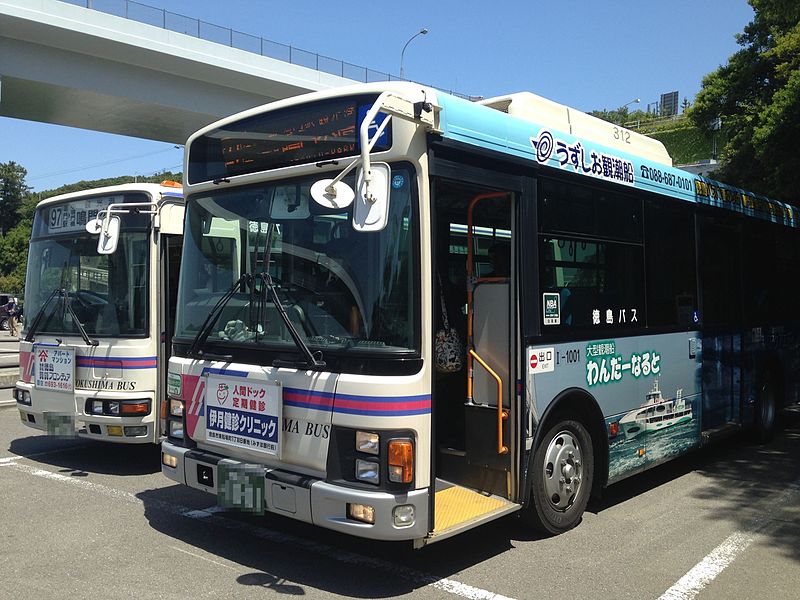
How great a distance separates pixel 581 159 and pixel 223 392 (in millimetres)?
3265

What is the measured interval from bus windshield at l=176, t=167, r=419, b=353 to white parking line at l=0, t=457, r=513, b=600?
1553 mm

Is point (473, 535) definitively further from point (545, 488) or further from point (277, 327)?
point (277, 327)

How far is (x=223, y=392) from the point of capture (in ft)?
16.3

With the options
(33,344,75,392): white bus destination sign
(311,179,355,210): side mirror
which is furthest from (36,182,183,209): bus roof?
(311,179,355,210): side mirror

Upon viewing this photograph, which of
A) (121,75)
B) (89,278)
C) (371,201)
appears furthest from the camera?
(121,75)

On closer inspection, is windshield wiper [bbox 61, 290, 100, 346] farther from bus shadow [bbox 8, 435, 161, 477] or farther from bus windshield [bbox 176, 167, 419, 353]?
bus windshield [bbox 176, 167, 419, 353]

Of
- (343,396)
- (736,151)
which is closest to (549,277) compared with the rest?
(343,396)

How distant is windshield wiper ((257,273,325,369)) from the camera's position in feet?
14.7

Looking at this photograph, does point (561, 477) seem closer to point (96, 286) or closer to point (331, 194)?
point (331, 194)

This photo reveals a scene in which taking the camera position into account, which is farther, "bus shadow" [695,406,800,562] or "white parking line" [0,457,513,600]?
"bus shadow" [695,406,800,562]

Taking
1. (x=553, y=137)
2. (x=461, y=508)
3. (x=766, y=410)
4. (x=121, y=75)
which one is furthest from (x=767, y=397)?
(x=121, y=75)

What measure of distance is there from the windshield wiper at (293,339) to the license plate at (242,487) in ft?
2.34

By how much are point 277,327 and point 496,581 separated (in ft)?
7.13

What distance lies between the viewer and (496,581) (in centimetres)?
A: 467
